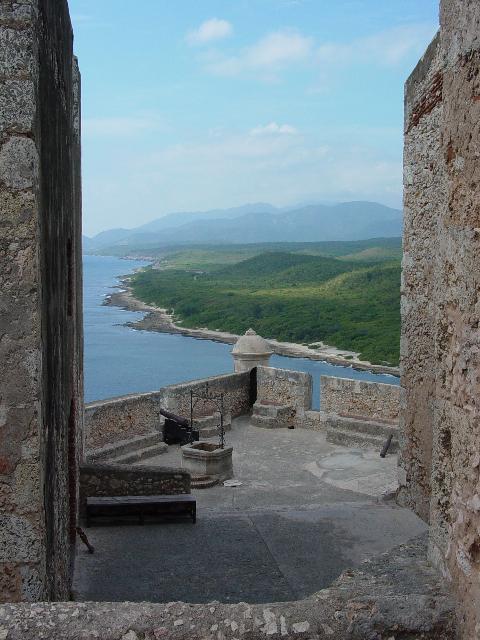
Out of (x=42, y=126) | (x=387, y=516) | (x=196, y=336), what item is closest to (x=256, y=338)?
(x=387, y=516)

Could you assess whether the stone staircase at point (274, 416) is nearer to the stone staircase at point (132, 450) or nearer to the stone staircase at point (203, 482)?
the stone staircase at point (132, 450)

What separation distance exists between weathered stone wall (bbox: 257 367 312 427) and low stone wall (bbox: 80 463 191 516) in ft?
27.1

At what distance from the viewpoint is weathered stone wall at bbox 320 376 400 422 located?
46.4 ft

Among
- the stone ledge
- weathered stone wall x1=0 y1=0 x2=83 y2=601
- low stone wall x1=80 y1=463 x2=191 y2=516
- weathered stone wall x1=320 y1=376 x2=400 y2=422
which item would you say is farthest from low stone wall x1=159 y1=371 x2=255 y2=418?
Answer: the stone ledge

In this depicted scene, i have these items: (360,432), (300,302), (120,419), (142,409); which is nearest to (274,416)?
(360,432)

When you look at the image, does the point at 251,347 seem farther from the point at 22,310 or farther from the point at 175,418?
the point at 22,310

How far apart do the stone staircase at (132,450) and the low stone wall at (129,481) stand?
487cm

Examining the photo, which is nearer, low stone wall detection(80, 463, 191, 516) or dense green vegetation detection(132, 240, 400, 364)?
low stone wall detection(80, 463, 191, 516)

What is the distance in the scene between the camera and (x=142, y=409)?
13.3 m

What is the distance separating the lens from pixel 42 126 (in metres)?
3.31

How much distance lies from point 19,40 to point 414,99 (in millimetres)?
3789

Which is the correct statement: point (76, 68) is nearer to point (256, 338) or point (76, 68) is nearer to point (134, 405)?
point (134, 405)

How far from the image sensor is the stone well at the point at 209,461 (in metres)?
11.5

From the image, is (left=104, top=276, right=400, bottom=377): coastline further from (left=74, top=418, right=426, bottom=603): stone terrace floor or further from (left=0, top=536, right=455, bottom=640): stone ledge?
(left=0, top=536, right=455, bottom=640): stone ledge
